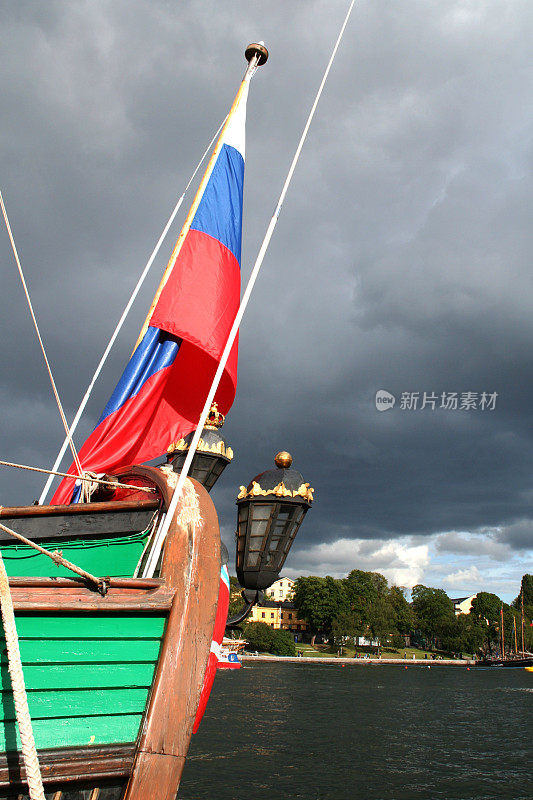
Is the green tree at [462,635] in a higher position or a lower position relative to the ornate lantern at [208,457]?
higher

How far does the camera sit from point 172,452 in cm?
697

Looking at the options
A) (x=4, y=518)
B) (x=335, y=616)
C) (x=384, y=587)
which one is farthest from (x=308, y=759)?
(x=384, y=587)

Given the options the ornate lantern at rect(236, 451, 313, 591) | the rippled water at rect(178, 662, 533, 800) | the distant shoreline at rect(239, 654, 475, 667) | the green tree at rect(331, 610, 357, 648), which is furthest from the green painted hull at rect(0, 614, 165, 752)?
the green tree at rect(331, 610, 357, 648)

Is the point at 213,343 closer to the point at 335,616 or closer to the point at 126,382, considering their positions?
the point at 126,382

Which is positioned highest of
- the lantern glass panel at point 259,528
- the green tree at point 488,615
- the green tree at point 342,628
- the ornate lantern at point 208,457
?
the green tree at point 488,615

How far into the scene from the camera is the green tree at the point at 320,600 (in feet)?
325

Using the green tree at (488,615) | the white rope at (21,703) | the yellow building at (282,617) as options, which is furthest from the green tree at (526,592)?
the white rope at (21,703)

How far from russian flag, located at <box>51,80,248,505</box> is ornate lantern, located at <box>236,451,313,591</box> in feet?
8.19

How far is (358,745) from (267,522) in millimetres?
27458

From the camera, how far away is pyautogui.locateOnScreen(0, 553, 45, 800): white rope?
2512mm

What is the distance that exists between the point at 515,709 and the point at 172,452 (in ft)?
160

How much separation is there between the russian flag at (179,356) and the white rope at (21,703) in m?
4.18

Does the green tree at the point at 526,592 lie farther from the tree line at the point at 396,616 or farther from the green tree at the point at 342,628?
the green tree at the point at 342,628

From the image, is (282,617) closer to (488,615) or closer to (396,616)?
(396,616)
